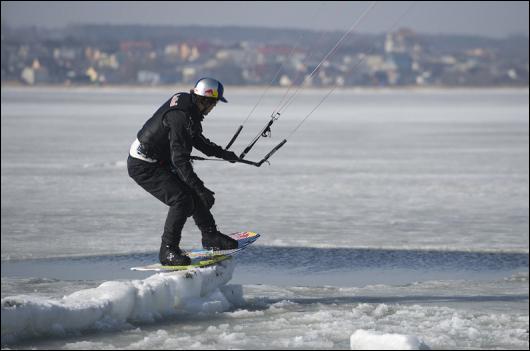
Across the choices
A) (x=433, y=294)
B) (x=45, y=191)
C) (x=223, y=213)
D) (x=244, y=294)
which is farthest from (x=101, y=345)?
(x=45, y=191)

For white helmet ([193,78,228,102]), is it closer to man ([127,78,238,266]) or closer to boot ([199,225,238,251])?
man ([127,78,238,266])

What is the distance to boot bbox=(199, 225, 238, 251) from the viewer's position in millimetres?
7539

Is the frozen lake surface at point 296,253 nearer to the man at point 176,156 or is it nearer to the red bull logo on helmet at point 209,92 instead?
the man at point 176,156

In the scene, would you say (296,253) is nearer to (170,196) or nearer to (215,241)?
(215,241)

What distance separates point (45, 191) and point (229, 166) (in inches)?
206

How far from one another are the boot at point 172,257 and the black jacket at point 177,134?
44cm

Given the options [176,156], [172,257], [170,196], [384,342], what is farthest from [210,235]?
[384,342]

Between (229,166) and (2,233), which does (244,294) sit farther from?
(229,166)

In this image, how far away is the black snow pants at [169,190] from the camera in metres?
7.12

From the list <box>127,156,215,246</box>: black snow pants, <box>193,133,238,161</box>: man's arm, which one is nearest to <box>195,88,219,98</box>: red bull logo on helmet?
<box>193,133,238,161</box>: man's arm

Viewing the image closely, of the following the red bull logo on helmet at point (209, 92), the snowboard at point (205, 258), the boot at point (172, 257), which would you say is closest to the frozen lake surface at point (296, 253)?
the snowboard at point (205, 258)

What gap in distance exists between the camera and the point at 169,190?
23.4 feet

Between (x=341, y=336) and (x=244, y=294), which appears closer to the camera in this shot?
(x=341, y=336)

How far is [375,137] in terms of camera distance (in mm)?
27797
